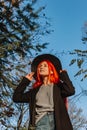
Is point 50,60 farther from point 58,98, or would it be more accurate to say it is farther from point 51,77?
point 58,98

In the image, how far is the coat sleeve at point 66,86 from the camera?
4785mm

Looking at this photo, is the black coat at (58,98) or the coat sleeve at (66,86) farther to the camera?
the coat sleeve at (66,86)

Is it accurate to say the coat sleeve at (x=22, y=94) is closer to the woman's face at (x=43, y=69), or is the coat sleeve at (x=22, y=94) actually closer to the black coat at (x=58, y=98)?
the black coat at (x=58, y=98)

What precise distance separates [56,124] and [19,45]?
6.36 meters

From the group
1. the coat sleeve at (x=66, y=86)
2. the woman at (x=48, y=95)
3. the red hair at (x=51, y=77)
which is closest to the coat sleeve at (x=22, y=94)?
the woman at (x=48, y=95)

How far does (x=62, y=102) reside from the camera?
15.3ft

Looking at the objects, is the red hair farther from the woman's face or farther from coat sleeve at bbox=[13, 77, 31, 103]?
coat sleeve at bbox=[13, 77, 31, 103]

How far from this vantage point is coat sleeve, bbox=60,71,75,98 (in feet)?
15.7

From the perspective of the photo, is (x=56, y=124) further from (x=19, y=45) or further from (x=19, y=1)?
(x=19, y=1)

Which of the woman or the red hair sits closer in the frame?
the woman

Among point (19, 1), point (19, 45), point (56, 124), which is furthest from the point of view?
point (19, 1)

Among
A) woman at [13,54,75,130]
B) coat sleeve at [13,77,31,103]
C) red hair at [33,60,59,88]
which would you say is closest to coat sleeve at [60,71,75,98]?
woman at [13,54,75,130]

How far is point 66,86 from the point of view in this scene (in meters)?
4.80

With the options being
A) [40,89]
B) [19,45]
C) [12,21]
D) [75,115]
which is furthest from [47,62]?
[75,115]
